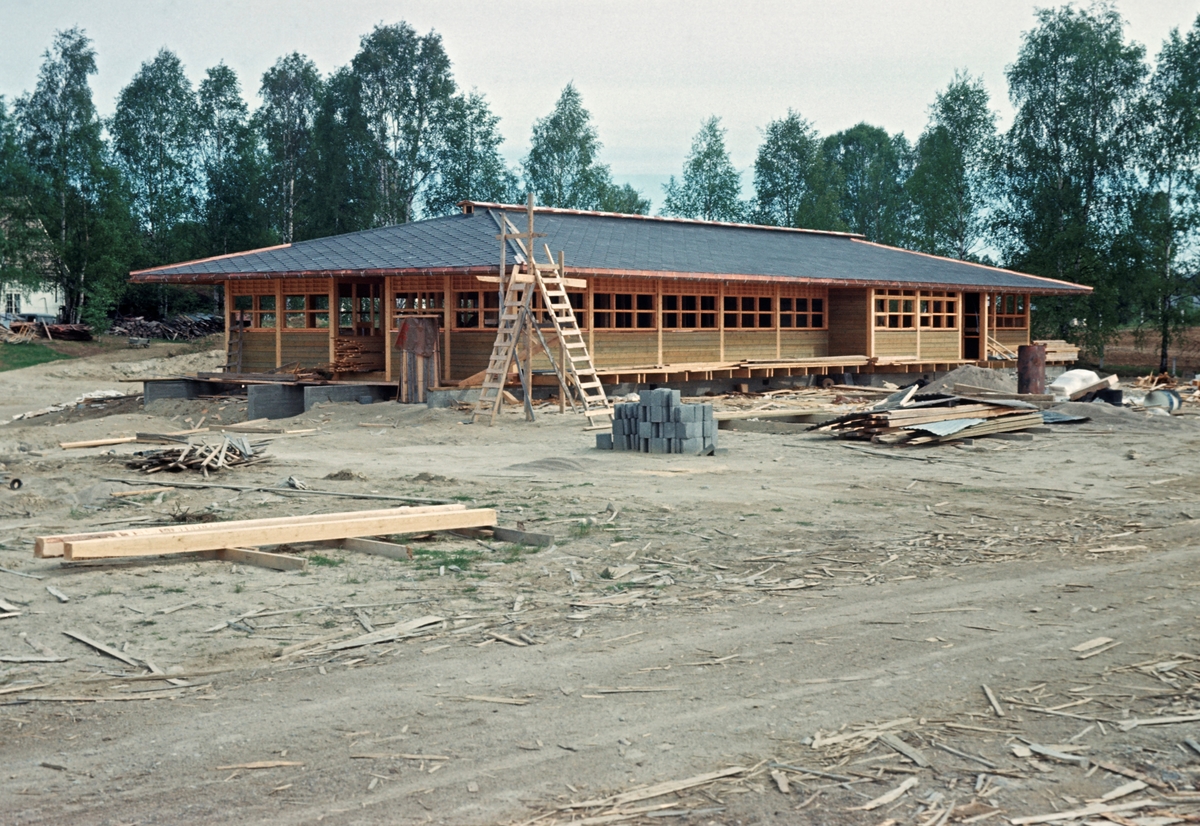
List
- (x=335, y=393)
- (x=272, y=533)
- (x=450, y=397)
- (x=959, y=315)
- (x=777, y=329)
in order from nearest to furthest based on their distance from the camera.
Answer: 1. (x=272, y=533)
2. (x=450, y=397)
3. (x=335, y=393)
4. (x=777, y=329)
5. (x=959, y=315)

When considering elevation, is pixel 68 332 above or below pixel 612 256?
below

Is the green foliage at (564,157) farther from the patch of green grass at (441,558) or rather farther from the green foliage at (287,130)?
the patch of green grass at (441,558)

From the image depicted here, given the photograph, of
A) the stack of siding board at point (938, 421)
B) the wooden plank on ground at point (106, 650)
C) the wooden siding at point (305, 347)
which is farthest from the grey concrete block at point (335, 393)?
the wooden plank on ground at point (106, 650)

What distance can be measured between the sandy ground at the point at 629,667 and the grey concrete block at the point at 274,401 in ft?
37.8

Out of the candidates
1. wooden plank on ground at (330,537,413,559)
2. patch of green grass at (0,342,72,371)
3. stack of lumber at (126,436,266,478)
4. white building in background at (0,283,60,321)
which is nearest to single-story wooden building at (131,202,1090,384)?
stack of lumber at (126,436,266,478)

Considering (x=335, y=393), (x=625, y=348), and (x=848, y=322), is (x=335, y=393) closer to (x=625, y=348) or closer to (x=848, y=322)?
(x=625, y=348)

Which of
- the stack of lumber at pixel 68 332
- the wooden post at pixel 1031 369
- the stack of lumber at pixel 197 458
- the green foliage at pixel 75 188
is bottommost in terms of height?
the stack of lumber at pixel 197 458

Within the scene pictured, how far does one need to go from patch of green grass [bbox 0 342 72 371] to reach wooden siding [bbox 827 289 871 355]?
25.8 meters

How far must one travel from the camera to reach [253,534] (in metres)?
8.76

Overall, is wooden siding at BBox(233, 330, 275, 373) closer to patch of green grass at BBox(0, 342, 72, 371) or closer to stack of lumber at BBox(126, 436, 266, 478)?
stack of lumber at BBox(126, 436, 266, 478)

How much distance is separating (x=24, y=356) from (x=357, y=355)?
20747 millimetres

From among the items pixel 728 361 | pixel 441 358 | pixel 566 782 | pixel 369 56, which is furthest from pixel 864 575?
pixel 369 56

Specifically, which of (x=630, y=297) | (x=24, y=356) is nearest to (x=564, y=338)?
(x=630, y=297)

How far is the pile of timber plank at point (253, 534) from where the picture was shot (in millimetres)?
8266
